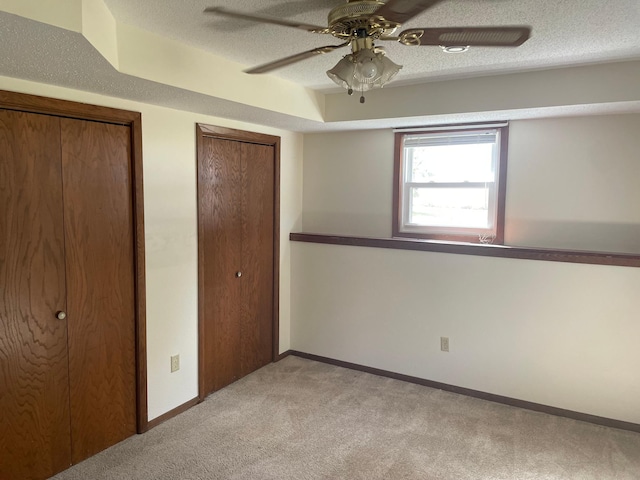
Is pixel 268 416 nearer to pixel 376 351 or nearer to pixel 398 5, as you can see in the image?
pixel 376 351

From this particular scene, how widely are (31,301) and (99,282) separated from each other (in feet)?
1.25

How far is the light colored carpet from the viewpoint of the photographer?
2.51 meters

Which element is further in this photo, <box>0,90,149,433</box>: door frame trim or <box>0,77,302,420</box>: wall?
<box>0,77,302,420</box>: wall

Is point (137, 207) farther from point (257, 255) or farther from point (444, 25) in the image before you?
point (444, 25)

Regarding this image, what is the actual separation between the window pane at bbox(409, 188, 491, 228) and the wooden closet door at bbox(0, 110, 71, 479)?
104 inches

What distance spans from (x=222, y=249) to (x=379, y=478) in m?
1.95

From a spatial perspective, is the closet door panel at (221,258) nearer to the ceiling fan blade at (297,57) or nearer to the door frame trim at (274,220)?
the door frame trim at (274,220)

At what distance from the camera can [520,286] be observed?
10.6 ft

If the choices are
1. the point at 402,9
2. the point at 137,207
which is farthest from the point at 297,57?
the point at 137,207

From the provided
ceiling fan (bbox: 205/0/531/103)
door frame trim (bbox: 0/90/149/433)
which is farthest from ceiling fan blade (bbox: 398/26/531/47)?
door frame trim (bbox: 0/90/149/433)

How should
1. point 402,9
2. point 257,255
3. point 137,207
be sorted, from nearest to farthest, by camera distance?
point 402,9
point 137,207
point 257,255

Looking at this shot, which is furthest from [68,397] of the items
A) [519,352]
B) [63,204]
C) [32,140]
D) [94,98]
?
[519,352]

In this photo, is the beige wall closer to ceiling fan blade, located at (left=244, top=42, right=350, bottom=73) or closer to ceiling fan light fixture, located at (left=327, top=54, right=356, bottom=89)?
ceiling fan blade, located at (left=244, top=42, right=350, bottom=73)

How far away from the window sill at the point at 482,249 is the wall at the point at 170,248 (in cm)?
129
